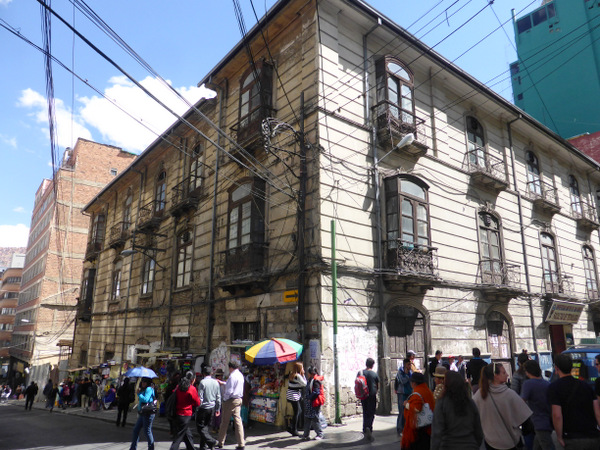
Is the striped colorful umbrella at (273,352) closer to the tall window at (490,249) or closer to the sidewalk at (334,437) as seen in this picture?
the sidewalk at (334,437)

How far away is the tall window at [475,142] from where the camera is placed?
687 inches

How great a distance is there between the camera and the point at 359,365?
11.5 m

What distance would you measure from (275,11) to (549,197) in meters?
16.2

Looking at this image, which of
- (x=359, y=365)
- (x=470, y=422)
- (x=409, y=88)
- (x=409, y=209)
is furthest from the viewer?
(x=409, y=88)

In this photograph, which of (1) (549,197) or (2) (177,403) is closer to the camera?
(2) (177,403)

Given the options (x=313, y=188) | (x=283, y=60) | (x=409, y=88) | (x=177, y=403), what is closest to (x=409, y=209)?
(x=313, y=188)

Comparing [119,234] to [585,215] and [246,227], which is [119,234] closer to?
[246,227]

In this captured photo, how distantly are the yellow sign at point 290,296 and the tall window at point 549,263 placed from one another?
526 inches

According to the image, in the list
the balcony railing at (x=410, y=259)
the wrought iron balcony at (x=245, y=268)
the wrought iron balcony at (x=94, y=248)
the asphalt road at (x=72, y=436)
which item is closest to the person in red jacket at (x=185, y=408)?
the asphalt road at (x=72, y=436)

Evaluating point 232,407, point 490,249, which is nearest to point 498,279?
point 490,249

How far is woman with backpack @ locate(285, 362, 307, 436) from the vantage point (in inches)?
377

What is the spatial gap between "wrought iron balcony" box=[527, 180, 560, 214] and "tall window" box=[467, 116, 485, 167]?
3352mm

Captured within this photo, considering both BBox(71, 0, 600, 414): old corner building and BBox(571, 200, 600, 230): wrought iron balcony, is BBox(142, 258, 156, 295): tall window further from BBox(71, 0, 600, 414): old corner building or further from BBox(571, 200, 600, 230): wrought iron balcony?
BBox(571, 200, 600, 230): wrought iron balcony

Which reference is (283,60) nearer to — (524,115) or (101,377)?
(524,115)
